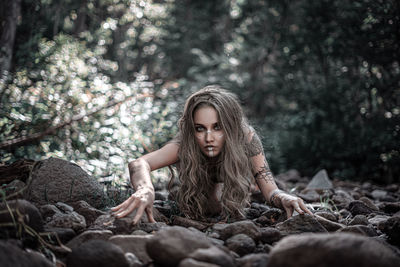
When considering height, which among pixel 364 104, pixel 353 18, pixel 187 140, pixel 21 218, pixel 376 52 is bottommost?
pixel 21 218

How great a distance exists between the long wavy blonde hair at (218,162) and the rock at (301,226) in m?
0.48

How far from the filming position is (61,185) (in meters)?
2.59

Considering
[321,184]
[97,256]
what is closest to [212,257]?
[97,256]

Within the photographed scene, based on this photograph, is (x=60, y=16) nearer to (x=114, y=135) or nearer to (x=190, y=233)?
(x=114, y=135)

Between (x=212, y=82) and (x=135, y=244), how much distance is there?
244 inches

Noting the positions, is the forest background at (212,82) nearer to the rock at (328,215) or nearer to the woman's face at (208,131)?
the woman's face at (208,131)

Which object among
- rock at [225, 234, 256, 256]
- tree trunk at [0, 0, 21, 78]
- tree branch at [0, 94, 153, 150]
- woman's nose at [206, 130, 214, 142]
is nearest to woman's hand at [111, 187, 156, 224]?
rock at [225, 234, 256, 256]

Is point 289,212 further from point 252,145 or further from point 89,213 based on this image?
point 89,213

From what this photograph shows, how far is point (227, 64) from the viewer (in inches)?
321

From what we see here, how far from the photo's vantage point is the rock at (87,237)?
1.86 metres

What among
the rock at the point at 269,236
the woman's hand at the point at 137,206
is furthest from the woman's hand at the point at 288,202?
the woman's hand at the point at 137,206

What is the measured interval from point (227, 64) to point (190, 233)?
677 cm

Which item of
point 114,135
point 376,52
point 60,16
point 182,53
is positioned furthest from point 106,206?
point 182,53

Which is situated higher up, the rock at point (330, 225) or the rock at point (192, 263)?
the rock at point (192, 263)
